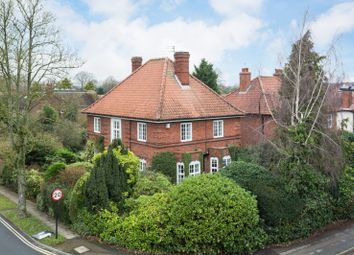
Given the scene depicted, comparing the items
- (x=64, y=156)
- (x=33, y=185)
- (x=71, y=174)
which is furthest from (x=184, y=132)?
(x=33, y=185)

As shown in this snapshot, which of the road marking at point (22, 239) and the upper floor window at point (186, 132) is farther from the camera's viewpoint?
the upper floor window at point (186, 132)

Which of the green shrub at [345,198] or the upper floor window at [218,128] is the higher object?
the upper floor window at [218,128]

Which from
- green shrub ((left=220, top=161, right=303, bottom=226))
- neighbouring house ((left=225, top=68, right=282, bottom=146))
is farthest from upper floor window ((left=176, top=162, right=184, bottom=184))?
neighbouring house ((left=225, top=68, right=282, bottom=146))

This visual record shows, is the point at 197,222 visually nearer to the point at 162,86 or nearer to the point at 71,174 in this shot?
the point at 71,174

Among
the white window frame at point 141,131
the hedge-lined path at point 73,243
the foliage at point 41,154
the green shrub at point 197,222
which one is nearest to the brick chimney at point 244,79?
the white window frame at point 141,131

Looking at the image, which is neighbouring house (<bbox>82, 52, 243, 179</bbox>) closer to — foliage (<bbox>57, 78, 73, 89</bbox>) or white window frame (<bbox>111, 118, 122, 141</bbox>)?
white window frame (<bbox>111, 118, 122, 141</bbox>)

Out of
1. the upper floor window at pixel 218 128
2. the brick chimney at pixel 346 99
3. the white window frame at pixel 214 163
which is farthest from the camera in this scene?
the brick chimney at pixel 346 99

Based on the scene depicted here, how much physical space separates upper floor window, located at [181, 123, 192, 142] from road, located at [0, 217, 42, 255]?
43.5 feet

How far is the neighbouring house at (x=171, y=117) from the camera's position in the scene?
26295mm

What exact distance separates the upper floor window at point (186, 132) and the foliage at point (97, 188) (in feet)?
36.7

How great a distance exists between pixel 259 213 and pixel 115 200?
6437mm

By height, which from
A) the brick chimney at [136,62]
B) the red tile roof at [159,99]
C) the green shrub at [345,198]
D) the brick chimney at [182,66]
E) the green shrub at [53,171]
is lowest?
the green shrub at [345,198]

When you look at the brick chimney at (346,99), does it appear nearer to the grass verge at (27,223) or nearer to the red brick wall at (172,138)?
the red brick wall at (172,138)

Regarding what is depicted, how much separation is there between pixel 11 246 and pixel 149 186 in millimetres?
6568
